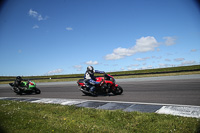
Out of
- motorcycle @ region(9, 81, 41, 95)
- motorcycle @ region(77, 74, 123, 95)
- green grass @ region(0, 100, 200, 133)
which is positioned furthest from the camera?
motorcycle @ region(9, 81, 41, 95)

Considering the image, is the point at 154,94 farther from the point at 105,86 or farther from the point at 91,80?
the point at 91,80

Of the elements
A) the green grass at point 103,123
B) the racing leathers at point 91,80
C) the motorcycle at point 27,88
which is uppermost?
the racing leathers at point 91,80

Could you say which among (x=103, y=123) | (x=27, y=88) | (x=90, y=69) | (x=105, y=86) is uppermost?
(x=90, y=69)

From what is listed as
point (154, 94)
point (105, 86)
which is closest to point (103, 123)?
point (105, 86)

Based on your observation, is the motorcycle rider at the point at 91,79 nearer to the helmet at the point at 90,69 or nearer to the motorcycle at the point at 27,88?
the helmet at the point at 90,69

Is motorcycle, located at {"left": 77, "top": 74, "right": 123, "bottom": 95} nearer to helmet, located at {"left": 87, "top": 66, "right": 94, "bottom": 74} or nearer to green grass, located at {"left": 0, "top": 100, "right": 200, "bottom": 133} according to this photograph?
helmet, located at {"left": 87, "top": 66, "right": 94, "bottom": 74}

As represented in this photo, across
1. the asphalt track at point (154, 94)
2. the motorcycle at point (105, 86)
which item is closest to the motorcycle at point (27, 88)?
the asphalt track at point (154, 94)

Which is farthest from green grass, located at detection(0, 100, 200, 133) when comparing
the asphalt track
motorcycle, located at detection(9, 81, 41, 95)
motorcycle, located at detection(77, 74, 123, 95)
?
motorcycle, located at detection(9, 81, 41, 95)

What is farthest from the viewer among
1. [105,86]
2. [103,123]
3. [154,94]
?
[105,86]

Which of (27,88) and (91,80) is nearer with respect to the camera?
(91,80)

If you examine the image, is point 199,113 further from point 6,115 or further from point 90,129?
point 6,115

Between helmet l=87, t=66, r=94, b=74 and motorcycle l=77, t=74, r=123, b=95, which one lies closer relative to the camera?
motorcycle l=77, t=74, r=123, b=95

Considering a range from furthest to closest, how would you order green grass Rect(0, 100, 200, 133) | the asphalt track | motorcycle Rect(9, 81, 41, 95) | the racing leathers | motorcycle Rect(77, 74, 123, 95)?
1. motorcycle Rect(9, 81, 41, 95)
2. the racing leathers
3. motorcycle Rect(77, 74, 123, 95)
4. the asphalt track
5. green grass Rect(0, 100, 200, 133)

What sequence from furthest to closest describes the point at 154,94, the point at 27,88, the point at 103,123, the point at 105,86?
1. the point at 27,88
2. the point at 105,86
3. the point at 154,94
4. the point at 103,123
